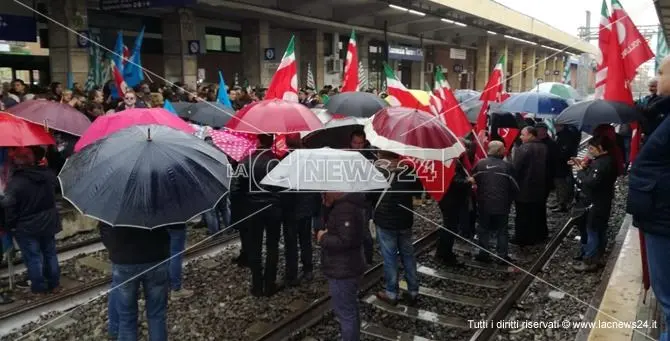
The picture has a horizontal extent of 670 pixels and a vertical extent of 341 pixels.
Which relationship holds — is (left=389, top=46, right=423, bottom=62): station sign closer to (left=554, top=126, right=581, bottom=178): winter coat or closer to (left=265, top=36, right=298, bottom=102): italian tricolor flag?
(left=554, top=126, right=581, bottom=178): winter coat

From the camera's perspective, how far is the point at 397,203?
5.71 meters

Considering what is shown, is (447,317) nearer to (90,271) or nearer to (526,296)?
(526,296)

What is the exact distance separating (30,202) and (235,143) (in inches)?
93.5

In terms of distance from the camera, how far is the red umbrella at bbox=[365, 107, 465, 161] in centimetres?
537

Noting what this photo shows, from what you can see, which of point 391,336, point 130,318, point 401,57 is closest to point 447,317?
point 391,336

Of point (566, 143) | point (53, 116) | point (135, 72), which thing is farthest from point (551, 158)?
point (135, 72)

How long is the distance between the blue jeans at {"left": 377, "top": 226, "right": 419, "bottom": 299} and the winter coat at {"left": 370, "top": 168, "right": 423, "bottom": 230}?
11 centimetres

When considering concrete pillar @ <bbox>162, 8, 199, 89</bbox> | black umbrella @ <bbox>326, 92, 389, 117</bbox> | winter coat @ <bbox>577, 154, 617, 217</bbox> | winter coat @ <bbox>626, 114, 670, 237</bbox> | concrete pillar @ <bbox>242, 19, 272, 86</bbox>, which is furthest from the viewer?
concrete pillar @ <bbox>242, 19, 272, 86</bbox>

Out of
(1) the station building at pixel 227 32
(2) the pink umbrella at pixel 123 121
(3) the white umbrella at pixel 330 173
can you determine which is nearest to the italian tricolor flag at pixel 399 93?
(1) the station building at pixel 227 32

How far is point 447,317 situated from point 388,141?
212 centimetres

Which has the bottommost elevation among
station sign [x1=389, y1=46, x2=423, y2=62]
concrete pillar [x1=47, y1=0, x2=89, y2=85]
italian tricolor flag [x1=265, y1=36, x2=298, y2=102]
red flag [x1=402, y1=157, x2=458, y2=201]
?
red flag [x1=402, y1=157, x2=458, y2=201]

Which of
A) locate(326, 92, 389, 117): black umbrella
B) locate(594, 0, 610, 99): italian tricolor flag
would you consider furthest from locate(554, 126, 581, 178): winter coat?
locate(326, 92, 389, 117): black umbrella

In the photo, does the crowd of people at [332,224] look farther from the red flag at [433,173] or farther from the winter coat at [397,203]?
the red flag at [433,173]

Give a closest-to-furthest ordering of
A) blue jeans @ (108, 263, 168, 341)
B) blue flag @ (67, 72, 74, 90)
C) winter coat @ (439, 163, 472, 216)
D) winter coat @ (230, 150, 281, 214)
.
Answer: blue jeans @ (108, 263, 168, 341), winter coat @ (230, 150, 281, 214), winter coat @ (439, 163, 472, 216), blue flag @ (67, 72, 74, 90)
